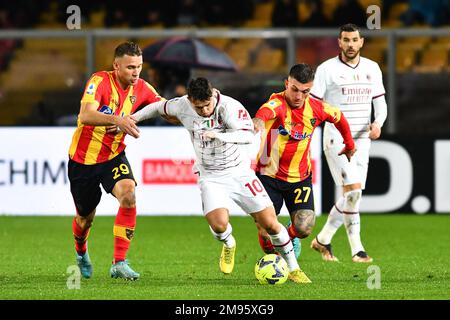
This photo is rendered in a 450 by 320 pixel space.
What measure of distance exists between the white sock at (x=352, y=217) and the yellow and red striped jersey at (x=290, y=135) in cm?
104

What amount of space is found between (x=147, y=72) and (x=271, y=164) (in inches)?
255

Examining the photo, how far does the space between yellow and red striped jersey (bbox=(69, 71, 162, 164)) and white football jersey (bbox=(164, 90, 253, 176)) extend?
46 cm

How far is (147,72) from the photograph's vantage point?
54.2ft

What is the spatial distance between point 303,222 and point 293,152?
57 cm

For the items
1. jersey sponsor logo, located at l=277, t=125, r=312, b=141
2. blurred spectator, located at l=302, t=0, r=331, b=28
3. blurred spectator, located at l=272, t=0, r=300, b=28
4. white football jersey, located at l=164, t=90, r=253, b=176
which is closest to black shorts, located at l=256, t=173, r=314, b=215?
jersey sponsor logo, located at l=277, t=125, r=312, b=141

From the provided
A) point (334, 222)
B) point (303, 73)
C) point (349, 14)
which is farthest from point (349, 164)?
point (349, 14)

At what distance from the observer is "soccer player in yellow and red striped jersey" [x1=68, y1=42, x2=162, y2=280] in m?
9.65

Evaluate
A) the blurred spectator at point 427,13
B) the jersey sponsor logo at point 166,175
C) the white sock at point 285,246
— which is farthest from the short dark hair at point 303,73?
the blurred spectator at point 427,13

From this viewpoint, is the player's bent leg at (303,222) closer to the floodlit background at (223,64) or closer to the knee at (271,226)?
the knee at (271,226)

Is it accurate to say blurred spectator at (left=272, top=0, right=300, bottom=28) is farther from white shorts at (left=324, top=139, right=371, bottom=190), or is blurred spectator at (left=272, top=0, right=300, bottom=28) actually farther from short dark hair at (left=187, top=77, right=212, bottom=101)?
short dark hair at (left=187, top=77, right=212, bottom=101)

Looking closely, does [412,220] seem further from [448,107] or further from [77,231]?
[77,231]

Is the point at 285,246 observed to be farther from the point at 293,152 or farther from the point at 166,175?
the point at 166,175
